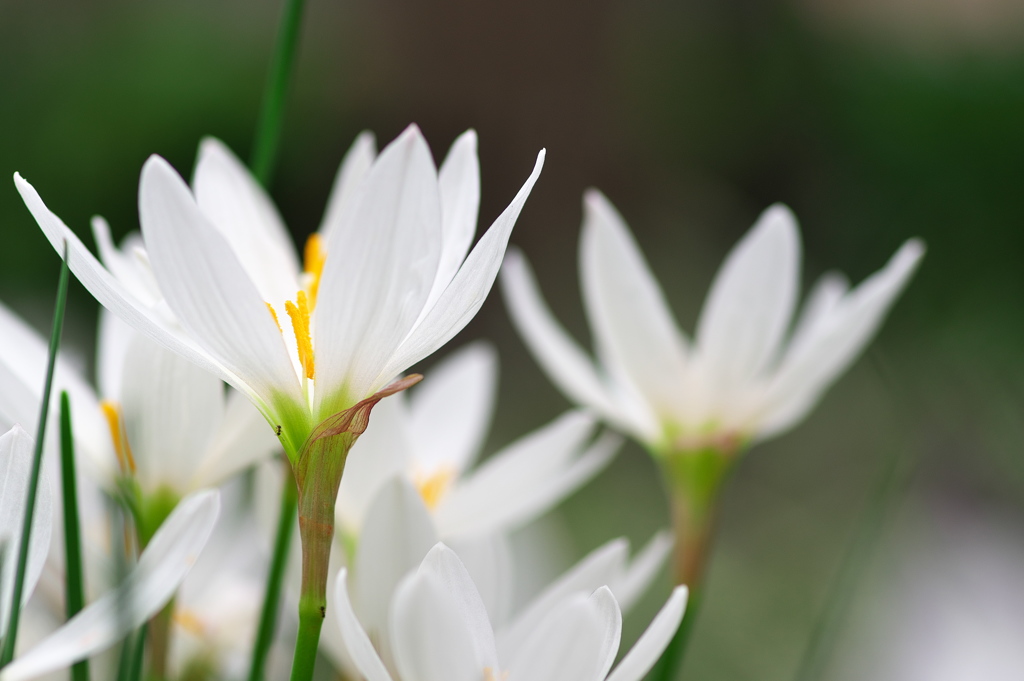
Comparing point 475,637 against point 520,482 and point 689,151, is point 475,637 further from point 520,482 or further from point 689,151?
point 689,151

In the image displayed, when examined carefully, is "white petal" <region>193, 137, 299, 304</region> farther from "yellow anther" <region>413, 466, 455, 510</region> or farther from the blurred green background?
the blurred green background

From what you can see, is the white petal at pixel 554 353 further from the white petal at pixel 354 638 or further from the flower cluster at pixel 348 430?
the white petal at pixel 354 638

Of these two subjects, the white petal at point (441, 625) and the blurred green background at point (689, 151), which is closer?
the white petal at point (441, 625)

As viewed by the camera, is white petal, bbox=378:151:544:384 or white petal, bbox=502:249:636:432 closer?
white petal, bbox=378:151:544:384

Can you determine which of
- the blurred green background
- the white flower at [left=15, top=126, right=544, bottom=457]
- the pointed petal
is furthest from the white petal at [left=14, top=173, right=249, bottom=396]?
the blurred green background

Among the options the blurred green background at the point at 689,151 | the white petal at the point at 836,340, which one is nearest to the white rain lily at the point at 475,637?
the white petal at the point at 836,340
